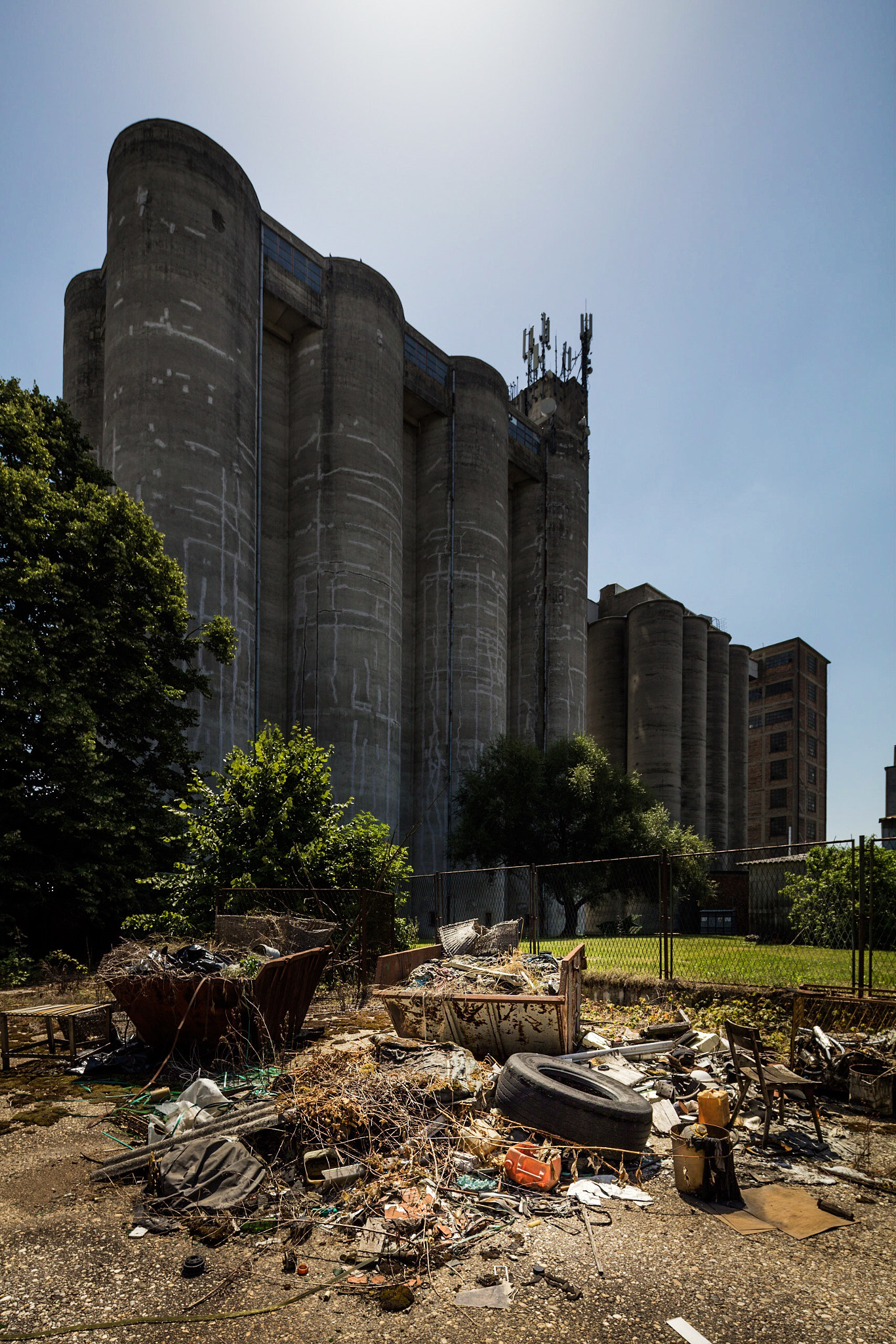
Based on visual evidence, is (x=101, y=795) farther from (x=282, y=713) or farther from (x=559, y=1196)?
(x=282, y=713)

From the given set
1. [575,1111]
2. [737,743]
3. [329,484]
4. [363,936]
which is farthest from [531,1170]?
[737,743]

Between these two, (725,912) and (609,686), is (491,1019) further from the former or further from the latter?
(609,686)

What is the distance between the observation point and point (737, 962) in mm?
14539

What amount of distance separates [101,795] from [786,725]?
7439cm

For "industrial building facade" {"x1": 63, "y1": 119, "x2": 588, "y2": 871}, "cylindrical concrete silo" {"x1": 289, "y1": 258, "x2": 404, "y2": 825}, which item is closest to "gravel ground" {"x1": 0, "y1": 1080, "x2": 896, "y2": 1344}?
"industrial building facade" {"x1": 63, "y1": 119, "x2": 588, "y2": 871}

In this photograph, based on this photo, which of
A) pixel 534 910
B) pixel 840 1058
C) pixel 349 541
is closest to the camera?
pixel 840 1058

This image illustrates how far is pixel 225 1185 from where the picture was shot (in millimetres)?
4938

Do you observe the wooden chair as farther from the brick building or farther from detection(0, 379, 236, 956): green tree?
the brick building

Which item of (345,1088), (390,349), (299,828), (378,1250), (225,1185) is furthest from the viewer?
(390,349)

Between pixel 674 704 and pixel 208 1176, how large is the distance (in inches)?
2255

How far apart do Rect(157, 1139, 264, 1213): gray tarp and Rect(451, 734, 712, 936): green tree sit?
30.7 meters

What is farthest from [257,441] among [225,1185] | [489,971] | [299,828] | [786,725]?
[786,725]

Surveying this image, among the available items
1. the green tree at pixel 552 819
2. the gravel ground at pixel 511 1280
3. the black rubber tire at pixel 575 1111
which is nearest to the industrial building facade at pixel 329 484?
the green tree at pixel 552 819

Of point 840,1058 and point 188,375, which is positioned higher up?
point 188,375
